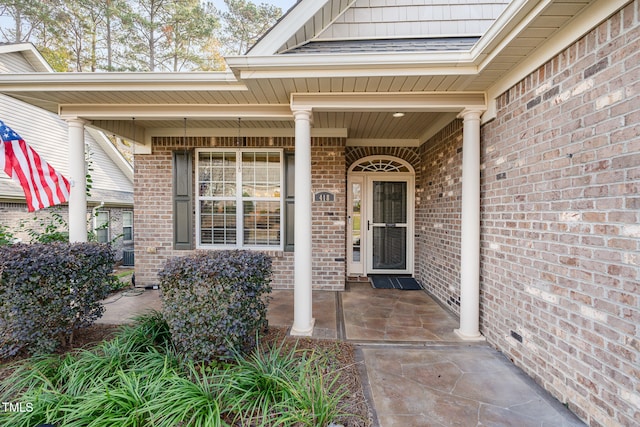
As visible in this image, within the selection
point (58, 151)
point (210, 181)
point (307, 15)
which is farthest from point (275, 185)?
point (58, 151)

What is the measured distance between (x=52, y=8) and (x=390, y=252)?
42.9 ft

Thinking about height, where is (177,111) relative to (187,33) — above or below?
below

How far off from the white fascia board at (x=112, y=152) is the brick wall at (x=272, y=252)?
663cm

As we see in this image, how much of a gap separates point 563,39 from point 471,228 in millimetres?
1796

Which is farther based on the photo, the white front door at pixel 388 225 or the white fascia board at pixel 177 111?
the white front door at pixel 388 225

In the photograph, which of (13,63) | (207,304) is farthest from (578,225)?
(13,63)

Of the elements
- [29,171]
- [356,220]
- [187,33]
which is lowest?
[356,220]

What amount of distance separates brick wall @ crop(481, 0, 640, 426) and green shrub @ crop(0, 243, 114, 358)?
13.6 ft

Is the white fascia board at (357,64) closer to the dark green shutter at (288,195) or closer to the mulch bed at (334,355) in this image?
the dark green shutter at (288,195)

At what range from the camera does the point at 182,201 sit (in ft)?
17.1

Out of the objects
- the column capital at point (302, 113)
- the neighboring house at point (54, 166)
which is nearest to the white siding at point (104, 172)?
the neighboring house at point (54, 166)

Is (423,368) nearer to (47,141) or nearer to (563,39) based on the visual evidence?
(563,39)

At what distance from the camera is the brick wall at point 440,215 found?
3977 mm

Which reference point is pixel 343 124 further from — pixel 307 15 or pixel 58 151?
pixel 58 151
